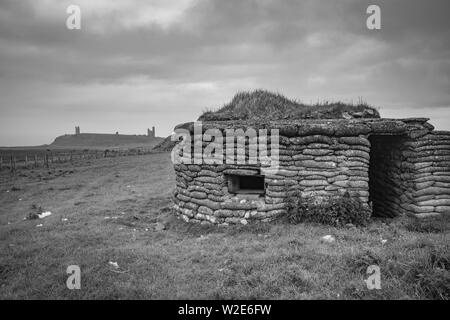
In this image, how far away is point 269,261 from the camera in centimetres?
478

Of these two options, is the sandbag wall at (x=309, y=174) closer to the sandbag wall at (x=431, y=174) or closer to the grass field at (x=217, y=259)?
the grass field at (x=217, y=259)

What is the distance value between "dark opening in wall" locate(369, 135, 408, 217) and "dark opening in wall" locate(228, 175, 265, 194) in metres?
3.38

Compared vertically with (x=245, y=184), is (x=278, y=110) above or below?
above

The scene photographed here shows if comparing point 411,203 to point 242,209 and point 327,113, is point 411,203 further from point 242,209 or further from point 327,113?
point 242,209

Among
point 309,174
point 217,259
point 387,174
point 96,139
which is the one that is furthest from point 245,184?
point 96,139

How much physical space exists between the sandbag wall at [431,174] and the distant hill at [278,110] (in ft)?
6.45

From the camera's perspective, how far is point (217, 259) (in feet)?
16.9

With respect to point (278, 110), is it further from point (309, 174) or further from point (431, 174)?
point (431, 174)

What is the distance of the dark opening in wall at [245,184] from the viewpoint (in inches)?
287

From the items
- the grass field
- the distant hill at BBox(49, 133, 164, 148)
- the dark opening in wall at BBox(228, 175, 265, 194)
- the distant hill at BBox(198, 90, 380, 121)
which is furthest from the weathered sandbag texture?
the distant hill at BBox(49, 133, 164, 148)

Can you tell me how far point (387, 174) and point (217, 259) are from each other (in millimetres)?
5530
